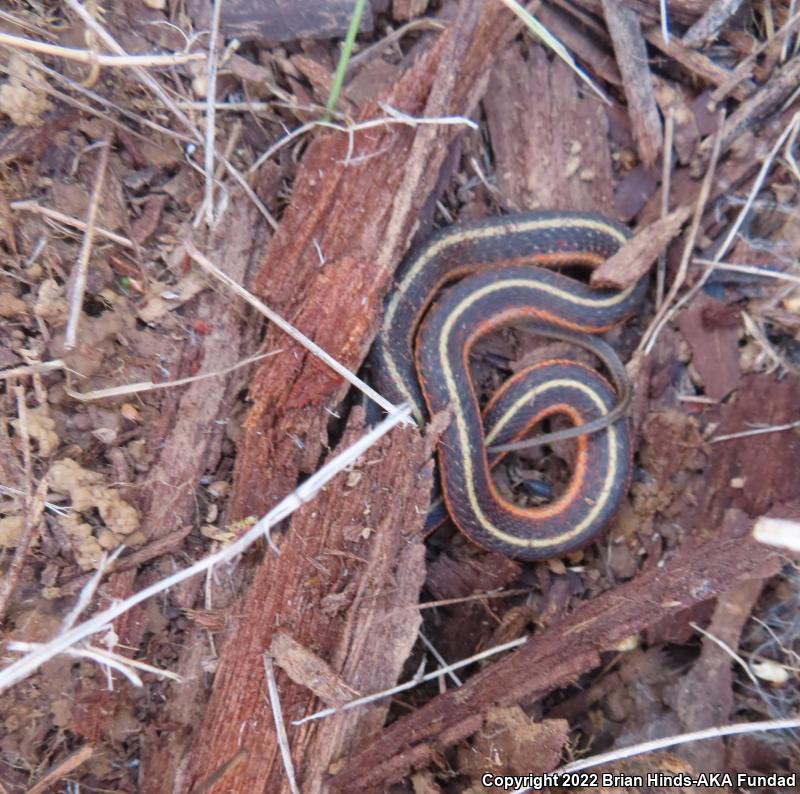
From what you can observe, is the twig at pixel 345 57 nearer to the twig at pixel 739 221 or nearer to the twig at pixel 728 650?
the twig at pixel 739 221

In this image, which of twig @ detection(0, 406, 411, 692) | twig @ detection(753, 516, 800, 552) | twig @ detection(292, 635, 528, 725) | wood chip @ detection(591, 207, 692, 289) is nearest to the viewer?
twig @ detection(0, 406, 411, 692)

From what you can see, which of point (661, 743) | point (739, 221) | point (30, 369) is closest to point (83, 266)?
point (30, 369)

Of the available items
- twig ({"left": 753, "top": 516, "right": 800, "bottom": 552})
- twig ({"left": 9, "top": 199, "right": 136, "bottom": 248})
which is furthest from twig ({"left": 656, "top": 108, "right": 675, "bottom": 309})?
twig ({"left": 9, "top": 199, "right": 136, "bottom": 248})

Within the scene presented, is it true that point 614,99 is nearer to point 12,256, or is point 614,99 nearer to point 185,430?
point 185,430

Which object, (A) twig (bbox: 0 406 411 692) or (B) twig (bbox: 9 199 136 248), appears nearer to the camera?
(A) twig (bbox: 0 406 411 692)

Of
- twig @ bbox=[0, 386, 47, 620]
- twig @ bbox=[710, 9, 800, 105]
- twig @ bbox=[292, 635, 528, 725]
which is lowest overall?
twig @ bbox=[292, 635, 528, 725]

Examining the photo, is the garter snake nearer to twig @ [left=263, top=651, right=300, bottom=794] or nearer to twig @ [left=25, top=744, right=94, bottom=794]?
twig @ [left=263, top=651, right=300, bottom=794]

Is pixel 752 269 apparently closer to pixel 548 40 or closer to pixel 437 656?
pixel 548 40
